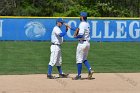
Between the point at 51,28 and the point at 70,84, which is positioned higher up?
the point at 70,84

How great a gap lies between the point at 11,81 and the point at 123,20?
20046mm

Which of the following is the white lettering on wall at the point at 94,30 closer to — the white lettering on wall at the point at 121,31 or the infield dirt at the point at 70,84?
the white lettering on wall at the point at 121,31

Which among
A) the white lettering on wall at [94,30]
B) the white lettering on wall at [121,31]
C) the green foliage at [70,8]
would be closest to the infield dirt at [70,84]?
the white lettering on wall at [94,30]

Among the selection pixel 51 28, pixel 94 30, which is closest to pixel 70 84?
pixel 51 28

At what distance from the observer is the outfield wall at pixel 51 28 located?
30797mm

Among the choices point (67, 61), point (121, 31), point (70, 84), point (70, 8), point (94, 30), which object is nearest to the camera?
point (70, 84)

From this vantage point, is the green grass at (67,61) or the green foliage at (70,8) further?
the green foliage at (70,8)

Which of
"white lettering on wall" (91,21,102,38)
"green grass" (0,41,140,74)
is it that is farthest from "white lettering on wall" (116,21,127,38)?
"green grass" (0,41,140,74)

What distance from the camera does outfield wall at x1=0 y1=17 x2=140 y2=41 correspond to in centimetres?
3080

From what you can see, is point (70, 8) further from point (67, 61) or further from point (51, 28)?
point (67, 61)

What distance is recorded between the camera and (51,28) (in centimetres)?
3134

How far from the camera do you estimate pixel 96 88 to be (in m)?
12.1

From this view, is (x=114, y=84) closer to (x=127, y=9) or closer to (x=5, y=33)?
(x=5, y=33)

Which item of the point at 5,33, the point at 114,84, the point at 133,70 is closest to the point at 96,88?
the point at 114,84
